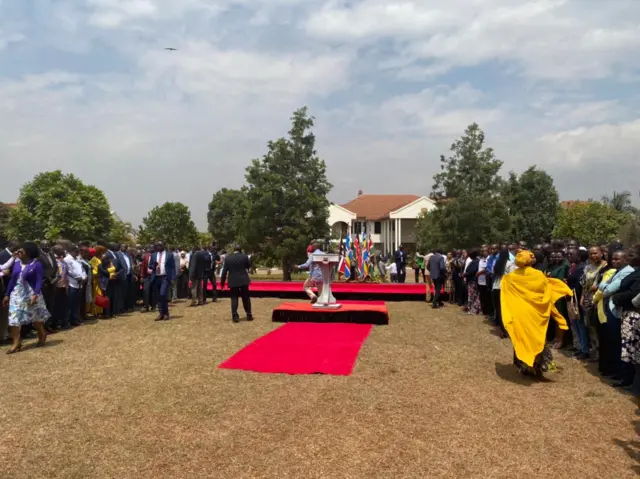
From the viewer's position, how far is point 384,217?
57.1m

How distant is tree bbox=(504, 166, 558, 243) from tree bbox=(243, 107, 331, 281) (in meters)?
24.1

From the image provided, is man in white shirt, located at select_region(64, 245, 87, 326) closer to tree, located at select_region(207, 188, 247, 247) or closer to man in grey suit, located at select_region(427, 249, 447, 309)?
man in grey suit, located at select_region(427, 249, 447, 309)

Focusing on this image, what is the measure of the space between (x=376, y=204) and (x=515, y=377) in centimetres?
5512

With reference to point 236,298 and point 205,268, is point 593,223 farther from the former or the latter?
point 236,298

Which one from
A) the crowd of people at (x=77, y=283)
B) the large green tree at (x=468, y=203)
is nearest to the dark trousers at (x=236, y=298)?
the crowd of people at (x=77, y=283)

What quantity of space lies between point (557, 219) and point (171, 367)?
44.8 meters

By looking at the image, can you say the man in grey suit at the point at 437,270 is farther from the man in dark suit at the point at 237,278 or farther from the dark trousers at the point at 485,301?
the man in dark suit at the point at 237,278

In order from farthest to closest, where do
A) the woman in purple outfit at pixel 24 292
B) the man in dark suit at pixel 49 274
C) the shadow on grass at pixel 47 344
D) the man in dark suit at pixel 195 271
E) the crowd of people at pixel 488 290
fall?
the man in dark suit at pixel 195 271, the man in dark suit at pixel 49 274, the shadow on grass at pixel 47 344, the woman in purple outfit at pixel 24 292, the crowd of people at pixel 488 290

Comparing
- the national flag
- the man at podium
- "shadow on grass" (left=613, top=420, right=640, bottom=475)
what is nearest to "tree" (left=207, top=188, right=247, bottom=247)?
the national flag

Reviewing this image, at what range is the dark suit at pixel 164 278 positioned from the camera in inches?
465

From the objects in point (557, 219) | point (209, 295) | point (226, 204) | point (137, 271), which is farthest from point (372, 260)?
point (226, 204)

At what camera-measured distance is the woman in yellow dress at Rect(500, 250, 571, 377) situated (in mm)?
6883

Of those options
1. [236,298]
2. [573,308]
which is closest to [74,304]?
[236,298]

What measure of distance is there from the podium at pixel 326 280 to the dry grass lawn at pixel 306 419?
325 centimetres
